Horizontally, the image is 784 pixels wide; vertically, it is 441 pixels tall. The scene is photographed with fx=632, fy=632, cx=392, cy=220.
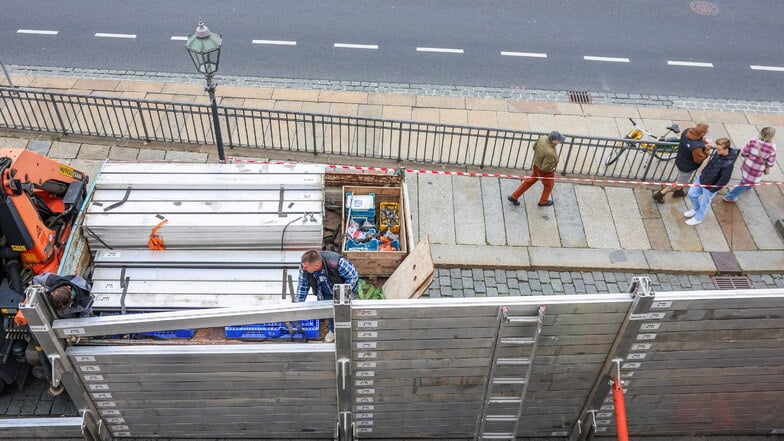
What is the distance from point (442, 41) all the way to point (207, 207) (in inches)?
407

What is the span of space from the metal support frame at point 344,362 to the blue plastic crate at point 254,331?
1.51 metres

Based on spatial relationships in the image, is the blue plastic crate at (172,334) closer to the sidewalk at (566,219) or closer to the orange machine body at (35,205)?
the orange machine body at (35,205)

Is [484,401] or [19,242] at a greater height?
[19,242]

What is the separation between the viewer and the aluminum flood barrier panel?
633 centimetres

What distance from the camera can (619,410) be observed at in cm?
689

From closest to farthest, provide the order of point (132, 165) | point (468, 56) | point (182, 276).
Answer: point (182, 276), point (132, 165), point (468, 56)

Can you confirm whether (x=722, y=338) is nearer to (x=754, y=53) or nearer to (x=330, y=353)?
(x=330, y=353)

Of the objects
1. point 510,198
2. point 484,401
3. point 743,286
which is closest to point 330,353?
point 484,401

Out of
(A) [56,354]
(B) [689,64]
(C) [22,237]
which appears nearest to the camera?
(A) [56,354]

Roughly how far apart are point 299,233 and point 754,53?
50.2ft

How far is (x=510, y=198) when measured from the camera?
12273 mm

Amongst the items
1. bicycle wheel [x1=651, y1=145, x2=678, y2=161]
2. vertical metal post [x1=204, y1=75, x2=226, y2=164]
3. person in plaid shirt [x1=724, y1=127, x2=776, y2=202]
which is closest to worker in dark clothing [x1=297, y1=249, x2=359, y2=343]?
vertical metal post [x1=204, y1=75, x2=226, y2=164]

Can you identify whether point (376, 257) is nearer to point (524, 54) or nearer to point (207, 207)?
point (207, 207)

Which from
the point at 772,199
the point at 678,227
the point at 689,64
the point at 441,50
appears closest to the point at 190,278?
the point at 678,227
